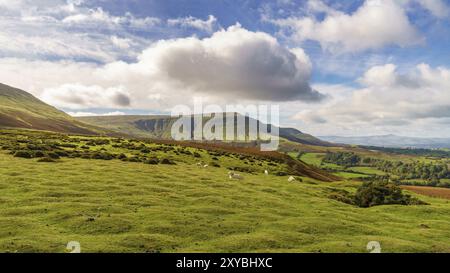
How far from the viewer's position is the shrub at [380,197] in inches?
1913

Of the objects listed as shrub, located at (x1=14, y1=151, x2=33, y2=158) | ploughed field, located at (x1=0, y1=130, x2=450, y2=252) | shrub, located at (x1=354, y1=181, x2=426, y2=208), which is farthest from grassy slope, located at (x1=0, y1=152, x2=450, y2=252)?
shrub, located at (x1=14, y1=151, x2=33, y2=158)

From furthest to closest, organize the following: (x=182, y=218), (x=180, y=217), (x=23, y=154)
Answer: (x=23, y=154)
(x=180, y=217)
(x=182, y=218)

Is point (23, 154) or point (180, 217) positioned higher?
point (23, 154)

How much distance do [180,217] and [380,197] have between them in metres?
33.3

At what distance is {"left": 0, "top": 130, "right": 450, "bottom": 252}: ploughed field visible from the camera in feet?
75.9

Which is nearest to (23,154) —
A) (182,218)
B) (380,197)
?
(182,218)

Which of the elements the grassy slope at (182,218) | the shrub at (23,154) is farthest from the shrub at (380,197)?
the shrub at (23,154)

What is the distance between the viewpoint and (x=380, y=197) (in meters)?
49.1

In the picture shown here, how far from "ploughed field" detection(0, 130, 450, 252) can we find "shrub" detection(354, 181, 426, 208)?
5.58 metres

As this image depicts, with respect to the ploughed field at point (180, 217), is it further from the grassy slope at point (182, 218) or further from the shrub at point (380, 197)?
the shrub at point (380, 197)

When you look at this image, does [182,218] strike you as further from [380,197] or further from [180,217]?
[380,197]

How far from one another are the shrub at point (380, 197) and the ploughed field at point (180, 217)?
558 cm
